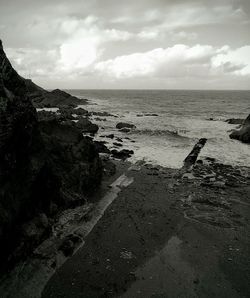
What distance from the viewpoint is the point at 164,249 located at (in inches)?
441

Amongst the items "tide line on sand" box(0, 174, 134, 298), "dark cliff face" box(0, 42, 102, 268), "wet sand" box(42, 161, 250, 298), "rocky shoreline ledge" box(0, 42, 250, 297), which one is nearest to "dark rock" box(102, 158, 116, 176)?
"rocky shoreline ledge" box(0, 42, 250, 297)

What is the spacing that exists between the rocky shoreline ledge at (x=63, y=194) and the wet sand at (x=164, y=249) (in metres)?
0.09

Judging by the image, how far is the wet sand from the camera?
9086 millimetres

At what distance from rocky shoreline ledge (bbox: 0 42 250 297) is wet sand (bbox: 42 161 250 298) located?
9 cm

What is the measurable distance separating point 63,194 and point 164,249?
5.20 metres

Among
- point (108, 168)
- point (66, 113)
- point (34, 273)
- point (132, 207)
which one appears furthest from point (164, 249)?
point (66, 113)

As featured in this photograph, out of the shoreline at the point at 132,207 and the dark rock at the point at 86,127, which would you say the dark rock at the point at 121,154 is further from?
the dark rock at the point at 86,127

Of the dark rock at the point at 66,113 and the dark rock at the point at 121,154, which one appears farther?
the dark rock at the point at 66,113

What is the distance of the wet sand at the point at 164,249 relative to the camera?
9086 mm

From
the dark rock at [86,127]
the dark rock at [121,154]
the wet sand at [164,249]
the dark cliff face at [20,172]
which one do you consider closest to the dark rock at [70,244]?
the wet sand at [164,249]

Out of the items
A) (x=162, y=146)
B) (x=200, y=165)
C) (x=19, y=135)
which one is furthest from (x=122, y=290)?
(x=162, y=146)

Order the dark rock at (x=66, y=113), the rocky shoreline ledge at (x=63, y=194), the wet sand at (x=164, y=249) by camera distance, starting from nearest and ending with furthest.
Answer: the wet sand at (x=164, y=249) < the rocky shoreline ledge at (x=63, y=194) < the dark rock at (x=66, y=113)

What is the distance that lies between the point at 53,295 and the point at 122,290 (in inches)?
78.0

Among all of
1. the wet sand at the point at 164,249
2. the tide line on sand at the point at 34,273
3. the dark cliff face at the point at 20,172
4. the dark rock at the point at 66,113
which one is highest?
the dark cliff face at the point at 20,172
